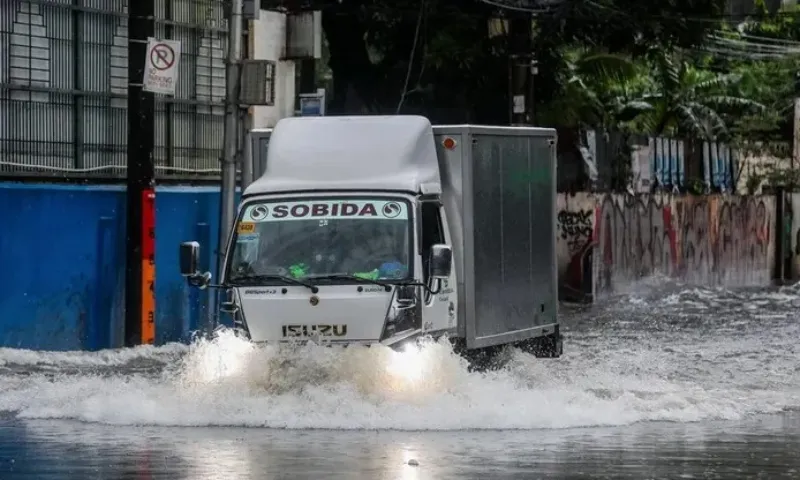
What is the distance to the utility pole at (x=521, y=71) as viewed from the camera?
28609 millimetres

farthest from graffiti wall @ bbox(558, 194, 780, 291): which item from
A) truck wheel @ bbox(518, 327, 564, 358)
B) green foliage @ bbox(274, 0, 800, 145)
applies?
truck wheel @ bbox(518, 327, 564, 358)

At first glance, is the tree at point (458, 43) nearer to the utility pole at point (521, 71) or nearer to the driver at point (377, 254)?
the utility pole at point (521, 71)

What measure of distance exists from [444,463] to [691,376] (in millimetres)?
8408

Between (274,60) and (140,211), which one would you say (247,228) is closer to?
(140,211)

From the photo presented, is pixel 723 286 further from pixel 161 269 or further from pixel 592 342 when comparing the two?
pixel 161 269

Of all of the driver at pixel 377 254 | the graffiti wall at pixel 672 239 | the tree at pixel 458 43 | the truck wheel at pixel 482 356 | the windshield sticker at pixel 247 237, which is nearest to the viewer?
the driver at pixel 377 254

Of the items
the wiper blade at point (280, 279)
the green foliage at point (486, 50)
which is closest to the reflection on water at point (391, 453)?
the wiper blade at point (280, 279)

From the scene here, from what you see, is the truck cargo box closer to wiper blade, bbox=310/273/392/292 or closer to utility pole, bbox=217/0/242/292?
wiper blade, bbox=310/273/392/292

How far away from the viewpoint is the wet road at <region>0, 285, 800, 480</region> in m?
11.5

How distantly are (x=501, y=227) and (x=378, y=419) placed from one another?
3820mm

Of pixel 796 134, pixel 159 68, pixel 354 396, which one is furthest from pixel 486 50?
pixel 354 396

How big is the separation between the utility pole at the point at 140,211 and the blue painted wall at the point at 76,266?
0.80 metres

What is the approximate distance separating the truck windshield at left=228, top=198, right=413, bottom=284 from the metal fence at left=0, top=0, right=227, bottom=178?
631cm

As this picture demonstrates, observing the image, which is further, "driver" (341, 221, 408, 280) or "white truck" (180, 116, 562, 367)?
"driver" (341, 221, 408, 280)
